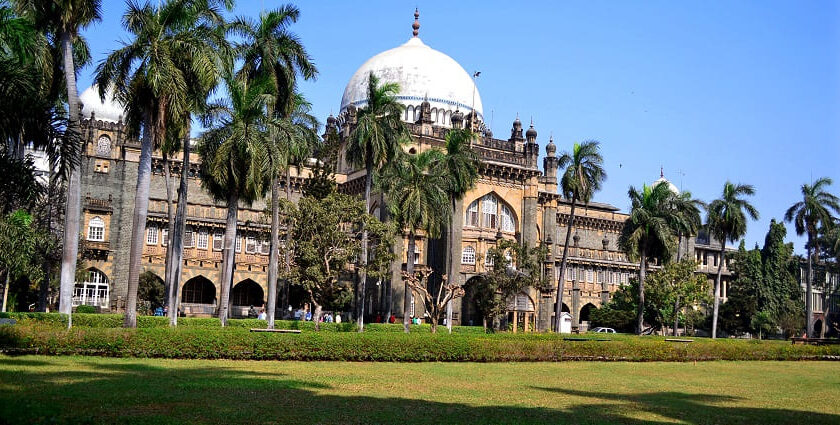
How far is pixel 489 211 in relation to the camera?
202ft

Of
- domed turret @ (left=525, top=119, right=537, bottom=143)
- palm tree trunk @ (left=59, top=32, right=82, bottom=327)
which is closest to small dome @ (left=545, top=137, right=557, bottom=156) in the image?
domed turret @ (left=525, top=119, right=537, bottom=143)

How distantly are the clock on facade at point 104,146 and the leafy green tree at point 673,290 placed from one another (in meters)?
40.5

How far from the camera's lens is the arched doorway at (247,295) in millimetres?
62381

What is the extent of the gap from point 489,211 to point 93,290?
27.2 meters

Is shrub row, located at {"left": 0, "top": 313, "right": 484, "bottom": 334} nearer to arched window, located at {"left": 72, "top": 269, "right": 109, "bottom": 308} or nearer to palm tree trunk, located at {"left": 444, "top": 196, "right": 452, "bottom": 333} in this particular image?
palm tree trunk, located at {"left": 444, "top": 196, "right": 452, "bottom": 333}

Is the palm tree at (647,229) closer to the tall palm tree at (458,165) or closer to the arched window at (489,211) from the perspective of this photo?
the arched window at (489,211)

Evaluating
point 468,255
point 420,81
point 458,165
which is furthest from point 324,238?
point 420,81

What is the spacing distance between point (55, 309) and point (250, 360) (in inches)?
1213

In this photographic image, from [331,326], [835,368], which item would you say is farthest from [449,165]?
[835,368]

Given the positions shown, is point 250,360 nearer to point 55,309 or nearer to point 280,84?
point 280,84

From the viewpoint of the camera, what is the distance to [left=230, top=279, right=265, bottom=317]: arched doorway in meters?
62.4

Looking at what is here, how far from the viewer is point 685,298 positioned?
63.9 meters

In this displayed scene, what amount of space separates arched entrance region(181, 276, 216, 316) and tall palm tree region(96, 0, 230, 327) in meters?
29.3

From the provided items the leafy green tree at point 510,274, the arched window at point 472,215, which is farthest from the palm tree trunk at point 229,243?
the arched window at point 472,215
